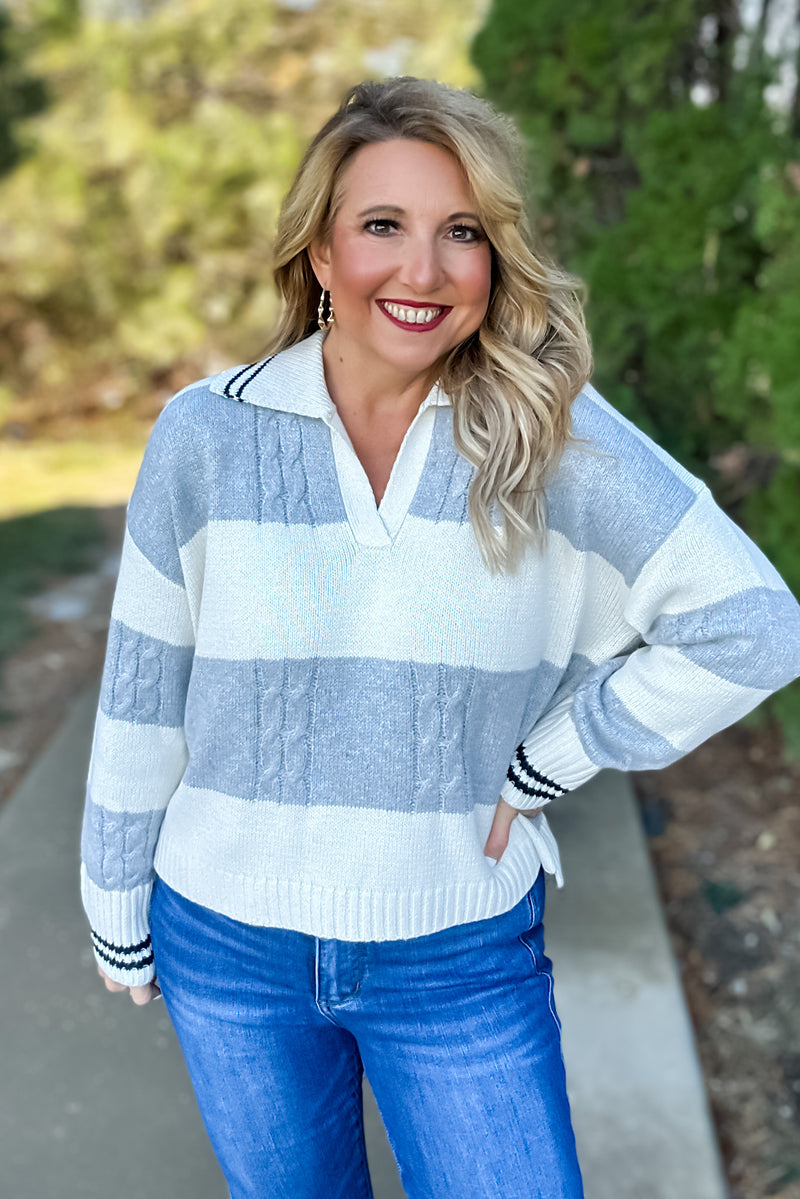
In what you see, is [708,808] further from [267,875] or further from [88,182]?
[88,182]

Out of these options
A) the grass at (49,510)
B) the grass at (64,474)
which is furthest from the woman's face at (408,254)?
the grass at (64,474)

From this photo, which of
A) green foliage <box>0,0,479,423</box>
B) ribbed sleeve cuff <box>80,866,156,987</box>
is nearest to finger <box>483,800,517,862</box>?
ribbed sleeve cuff <box>80,866,156,987</box>

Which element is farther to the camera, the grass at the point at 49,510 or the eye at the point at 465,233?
the grass at the point at 49,510

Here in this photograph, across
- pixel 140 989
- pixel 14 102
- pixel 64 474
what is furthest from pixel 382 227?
pixel 64 474

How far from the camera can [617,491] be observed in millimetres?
1464

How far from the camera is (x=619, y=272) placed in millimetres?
3980

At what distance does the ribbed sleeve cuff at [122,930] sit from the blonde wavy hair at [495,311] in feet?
2.47

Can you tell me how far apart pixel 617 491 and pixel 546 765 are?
0.42m

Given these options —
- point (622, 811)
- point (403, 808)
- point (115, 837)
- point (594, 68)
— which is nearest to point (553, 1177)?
point (403, 808)

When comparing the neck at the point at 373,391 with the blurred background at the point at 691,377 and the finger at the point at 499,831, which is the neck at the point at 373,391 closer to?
the blurred background at the point at 691,377

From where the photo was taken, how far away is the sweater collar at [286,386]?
151cm

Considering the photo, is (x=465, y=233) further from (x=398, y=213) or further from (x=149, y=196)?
(x=149, y=196)

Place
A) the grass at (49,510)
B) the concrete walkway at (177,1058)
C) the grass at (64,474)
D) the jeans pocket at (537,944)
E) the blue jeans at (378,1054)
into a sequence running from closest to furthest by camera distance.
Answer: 1. the blue jeans at (378,1054)
2. the jeans pocket at (537,944)
3. the concrete walkway at (177,1058)
4. the grass at (49,510)
5. the grass at (64,474)

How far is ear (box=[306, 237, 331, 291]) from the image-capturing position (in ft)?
5.29
